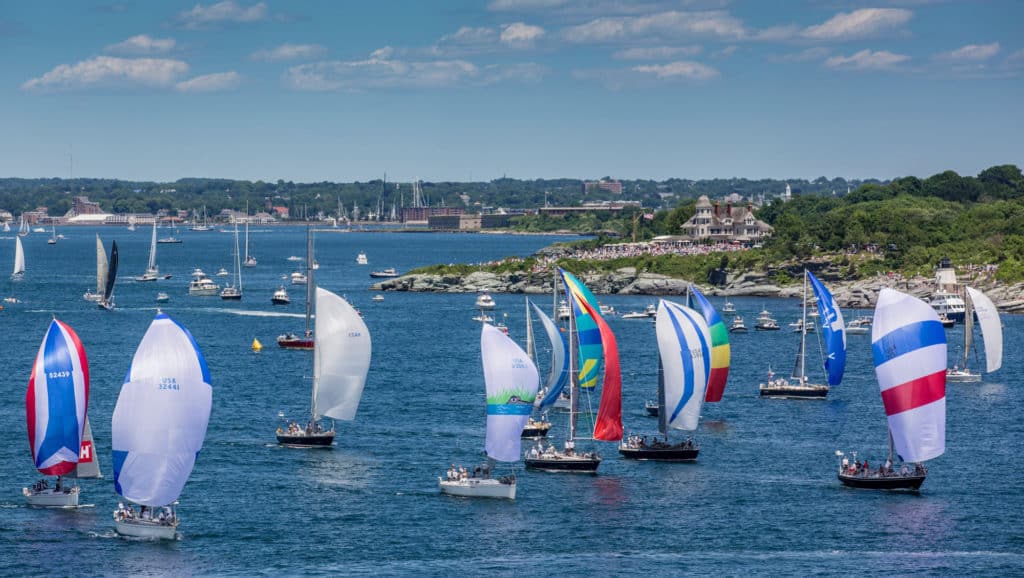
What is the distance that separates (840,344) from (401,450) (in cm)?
3308

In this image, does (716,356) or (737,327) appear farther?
(737,327)

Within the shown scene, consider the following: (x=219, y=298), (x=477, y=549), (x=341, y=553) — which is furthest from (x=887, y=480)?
(x=219, y=298)

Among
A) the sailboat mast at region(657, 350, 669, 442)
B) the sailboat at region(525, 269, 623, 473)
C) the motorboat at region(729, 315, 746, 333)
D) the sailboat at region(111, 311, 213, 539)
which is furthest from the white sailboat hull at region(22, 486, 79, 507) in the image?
the motorboat at region(729, 315, 746, 333)

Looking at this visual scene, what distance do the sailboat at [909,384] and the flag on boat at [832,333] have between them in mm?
26204

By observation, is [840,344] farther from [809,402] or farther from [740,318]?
[740,318]

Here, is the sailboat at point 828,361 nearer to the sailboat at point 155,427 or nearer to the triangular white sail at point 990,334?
the triangular white sail at point 990,334

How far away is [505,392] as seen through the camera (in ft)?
213

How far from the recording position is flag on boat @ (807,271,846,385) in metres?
93.6

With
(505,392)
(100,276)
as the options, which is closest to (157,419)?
(505,392)

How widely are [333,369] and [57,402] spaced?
19115mm

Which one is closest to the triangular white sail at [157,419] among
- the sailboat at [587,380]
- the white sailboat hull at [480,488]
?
the white sailboat hull at [480,488]

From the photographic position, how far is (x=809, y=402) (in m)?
94.0

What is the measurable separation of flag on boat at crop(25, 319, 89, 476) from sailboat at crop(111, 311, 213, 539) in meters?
3.57

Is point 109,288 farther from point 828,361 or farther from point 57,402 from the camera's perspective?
point 57,402
